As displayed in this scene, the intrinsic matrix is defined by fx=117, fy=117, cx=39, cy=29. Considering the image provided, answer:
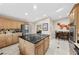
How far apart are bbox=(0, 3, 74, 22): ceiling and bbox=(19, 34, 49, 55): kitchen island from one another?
1.40 ft

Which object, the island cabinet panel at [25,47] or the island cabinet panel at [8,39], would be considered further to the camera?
the island cabinet panel at [8,39]

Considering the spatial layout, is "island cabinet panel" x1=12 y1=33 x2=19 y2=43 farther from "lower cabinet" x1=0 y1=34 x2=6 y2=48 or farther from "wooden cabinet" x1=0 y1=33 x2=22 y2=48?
"lower cabinet" x1=0 y1=34 x2=6 y2=48

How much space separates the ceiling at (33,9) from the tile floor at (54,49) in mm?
564

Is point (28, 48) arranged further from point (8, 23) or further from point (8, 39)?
point (8, 23)

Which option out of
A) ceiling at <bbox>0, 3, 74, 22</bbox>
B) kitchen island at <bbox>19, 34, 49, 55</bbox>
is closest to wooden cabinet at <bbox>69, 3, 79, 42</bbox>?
ceiling at <bbox>0, 3, 74, 22</bbox>

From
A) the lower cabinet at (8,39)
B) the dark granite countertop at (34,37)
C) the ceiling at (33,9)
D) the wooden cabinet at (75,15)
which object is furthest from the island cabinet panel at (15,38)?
the wooden cabinet at (75,15)

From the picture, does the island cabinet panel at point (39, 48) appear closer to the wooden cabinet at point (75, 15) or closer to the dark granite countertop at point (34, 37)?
the dark granite countertop at point (34, 37)

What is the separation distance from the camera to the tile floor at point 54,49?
249cm

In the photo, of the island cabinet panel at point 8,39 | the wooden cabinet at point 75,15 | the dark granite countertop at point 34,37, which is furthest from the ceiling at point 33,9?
the island cabinet panel at point 8,39

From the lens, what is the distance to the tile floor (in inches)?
98.0

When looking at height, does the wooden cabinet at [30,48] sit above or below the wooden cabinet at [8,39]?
below

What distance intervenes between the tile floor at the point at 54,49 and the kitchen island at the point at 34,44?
10 centimetres

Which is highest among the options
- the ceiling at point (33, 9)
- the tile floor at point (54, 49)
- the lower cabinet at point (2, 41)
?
the ceiling at point (33, 9)
